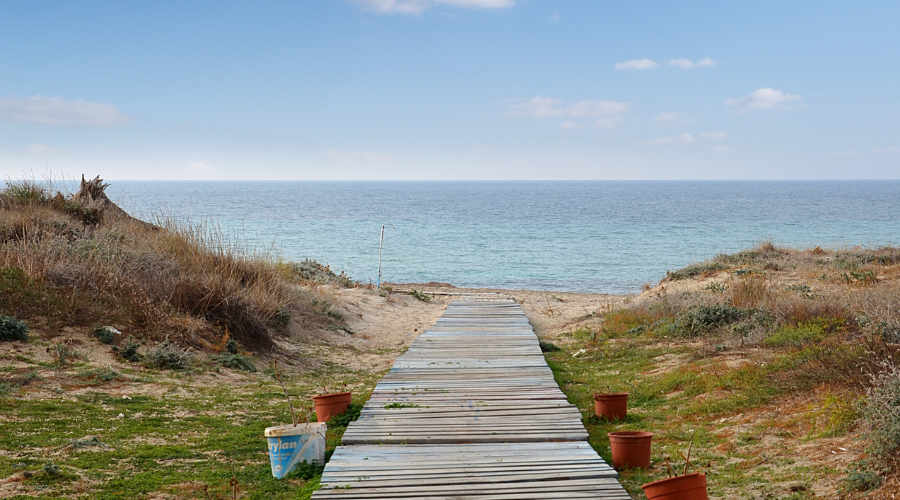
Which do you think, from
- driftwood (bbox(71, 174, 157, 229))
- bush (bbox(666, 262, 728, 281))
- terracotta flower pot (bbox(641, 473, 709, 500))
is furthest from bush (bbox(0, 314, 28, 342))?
bush (bbox(666, 262, 728, 281))

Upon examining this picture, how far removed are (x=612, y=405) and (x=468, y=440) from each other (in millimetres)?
1888

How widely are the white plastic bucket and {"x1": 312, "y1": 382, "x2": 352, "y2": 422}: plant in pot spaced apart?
1520 millimetres

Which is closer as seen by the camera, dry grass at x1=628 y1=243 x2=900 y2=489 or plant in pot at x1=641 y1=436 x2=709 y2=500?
plant in pot at x1=641 y1=436 x2=709 y2=500

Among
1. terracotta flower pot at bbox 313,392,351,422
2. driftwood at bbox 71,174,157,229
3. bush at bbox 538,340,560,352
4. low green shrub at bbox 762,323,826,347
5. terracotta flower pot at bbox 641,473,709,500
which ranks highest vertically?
driftwood at bbox 71,174,157,229

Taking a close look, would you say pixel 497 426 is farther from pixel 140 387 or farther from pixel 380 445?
pixel 140 387

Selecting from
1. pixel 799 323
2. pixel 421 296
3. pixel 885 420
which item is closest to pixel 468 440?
pixel 885 420

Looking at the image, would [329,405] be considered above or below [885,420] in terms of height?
below

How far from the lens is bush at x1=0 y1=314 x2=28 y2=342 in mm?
8766

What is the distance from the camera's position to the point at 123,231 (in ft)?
43.4

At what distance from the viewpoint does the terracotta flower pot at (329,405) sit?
7.09 meters

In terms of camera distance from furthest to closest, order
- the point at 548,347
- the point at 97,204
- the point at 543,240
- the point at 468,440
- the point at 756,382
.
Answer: the point at 543,240, the point at 97,204, the point at 548,347, the point at 756,382, the point at 468,440

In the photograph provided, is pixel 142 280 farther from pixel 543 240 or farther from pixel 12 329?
pixel 543 240

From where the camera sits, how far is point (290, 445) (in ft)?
17.9

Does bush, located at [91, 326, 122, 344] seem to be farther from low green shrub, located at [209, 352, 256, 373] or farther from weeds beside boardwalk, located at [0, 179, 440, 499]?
low green shrub, located at [209, 352, 256, 373]
